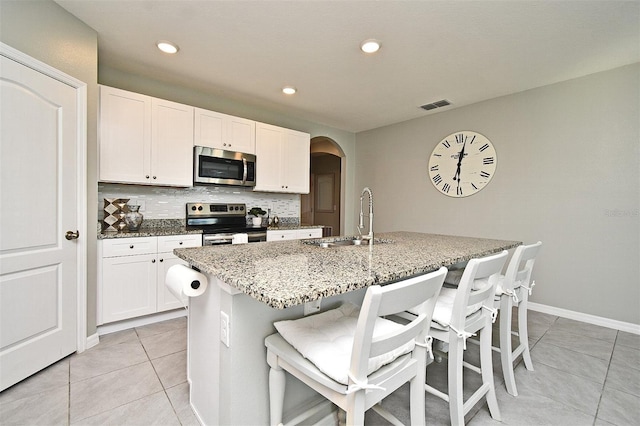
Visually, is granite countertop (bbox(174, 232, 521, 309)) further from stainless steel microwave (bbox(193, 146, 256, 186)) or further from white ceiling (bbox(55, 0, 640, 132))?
stainless steel microwave (bbox(193, 146, 256, 186))

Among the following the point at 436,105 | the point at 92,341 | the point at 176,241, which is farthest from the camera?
the point at 436,105

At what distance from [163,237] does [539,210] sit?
401 centimetres

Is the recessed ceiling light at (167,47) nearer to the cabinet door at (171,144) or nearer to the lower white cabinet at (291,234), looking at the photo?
the cabinet door at (171,144)


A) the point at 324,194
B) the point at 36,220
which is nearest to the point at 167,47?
the point at 36,220

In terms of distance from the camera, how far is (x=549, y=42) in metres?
2.35

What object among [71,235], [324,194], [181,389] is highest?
[324,194]

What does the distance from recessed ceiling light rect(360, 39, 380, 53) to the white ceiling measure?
0.16 ft

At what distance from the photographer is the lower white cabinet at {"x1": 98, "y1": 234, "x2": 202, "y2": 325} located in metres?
2.44

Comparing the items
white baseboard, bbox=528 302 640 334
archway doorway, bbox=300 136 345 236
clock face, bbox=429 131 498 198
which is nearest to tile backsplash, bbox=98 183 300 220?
clock face, bbox=429 131 498 198

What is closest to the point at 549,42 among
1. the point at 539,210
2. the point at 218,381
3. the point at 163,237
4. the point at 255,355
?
the point at 539,210

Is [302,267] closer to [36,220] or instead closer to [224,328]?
[224,328]

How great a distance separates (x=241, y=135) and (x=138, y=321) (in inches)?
89.9

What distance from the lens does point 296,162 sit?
4180mm

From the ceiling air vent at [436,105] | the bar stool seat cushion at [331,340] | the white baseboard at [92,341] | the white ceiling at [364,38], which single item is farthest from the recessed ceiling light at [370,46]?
the white baseboard at [92,341]
